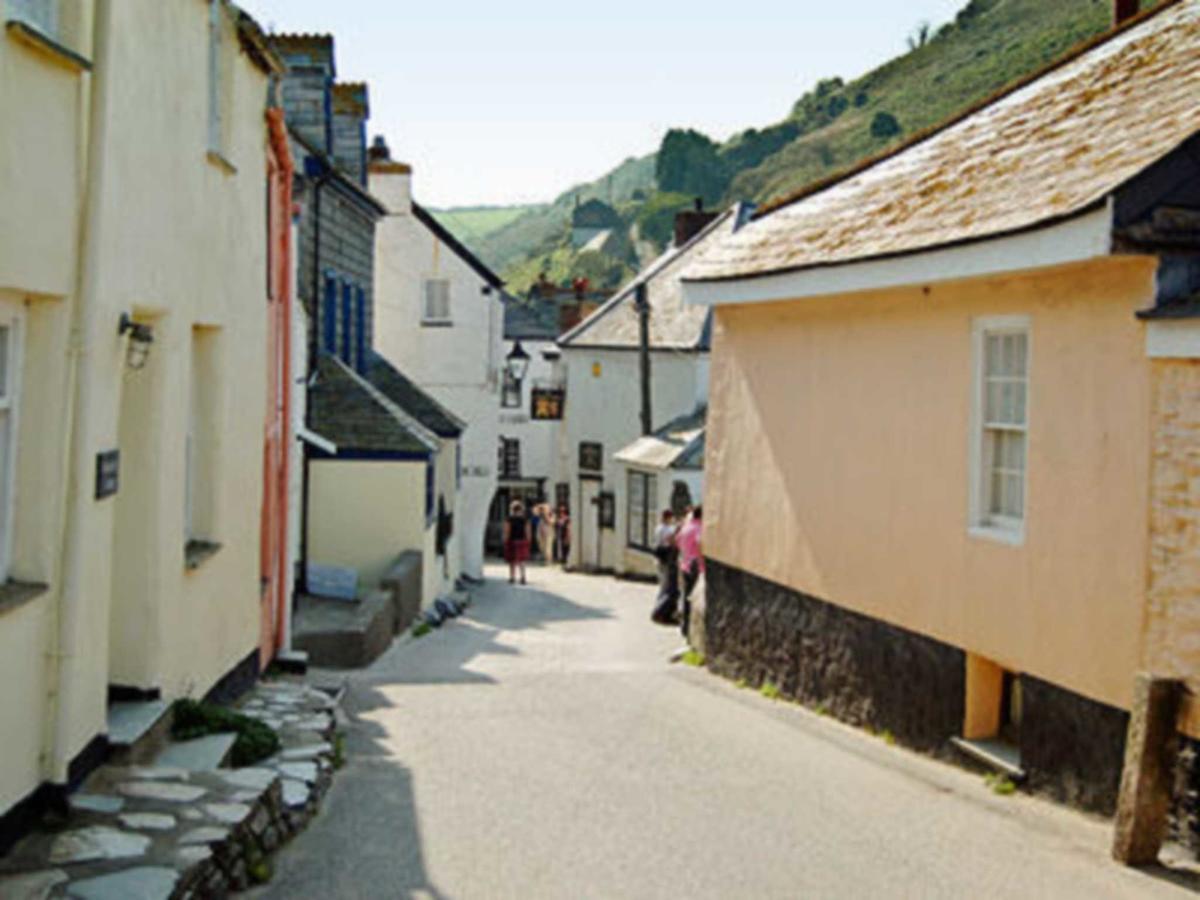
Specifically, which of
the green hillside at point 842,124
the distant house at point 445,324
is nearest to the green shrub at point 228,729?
the distant house at point 445,324

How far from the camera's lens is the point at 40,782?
25.3ft

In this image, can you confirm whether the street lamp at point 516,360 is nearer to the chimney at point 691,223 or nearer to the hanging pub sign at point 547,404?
the hanging pub sign at point 547,404

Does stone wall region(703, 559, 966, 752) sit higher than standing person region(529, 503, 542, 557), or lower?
higher

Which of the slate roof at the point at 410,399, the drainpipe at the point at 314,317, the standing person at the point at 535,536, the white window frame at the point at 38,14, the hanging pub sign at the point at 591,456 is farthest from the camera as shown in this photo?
the standing person at the point at 535,536

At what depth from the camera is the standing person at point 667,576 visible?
24.7m

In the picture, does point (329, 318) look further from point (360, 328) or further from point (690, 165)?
point (690, 165)

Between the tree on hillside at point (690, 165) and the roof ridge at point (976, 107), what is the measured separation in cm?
12397

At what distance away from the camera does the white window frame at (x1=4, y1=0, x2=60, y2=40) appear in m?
7.10

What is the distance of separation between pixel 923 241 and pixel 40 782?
716 cm

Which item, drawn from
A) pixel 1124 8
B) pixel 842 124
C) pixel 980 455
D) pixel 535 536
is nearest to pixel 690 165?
pixel 842 124

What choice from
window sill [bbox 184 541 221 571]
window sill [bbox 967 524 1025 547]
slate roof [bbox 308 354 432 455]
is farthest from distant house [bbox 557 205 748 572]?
window sill [bbox 184 541 221 571]

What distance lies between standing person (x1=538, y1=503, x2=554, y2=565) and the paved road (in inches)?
1255

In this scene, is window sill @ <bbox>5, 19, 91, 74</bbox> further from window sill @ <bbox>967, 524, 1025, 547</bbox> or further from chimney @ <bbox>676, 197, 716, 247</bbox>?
chimney @ <bbox>676, 197, 716, 247</bbox>

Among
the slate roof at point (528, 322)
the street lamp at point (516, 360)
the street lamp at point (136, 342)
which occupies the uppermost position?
the slate roof at point (528, 322)
